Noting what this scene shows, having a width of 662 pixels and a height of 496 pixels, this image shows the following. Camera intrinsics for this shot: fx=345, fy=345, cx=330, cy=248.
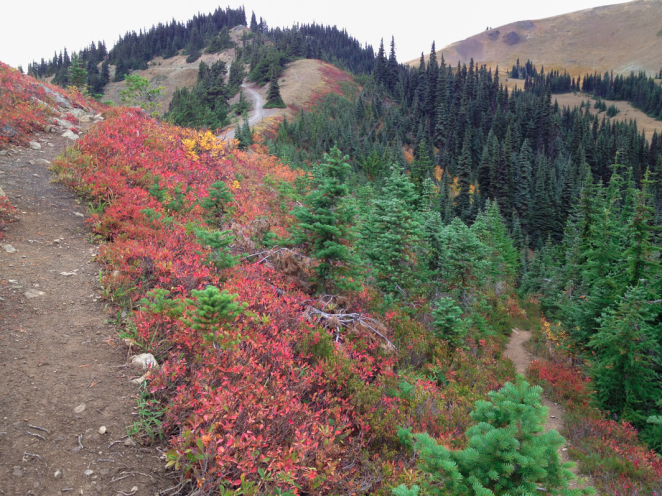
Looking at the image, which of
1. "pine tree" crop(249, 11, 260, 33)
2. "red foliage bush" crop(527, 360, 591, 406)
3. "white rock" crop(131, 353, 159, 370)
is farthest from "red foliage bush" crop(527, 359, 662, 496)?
"pine tree" crop(249, 11, 260, 33)

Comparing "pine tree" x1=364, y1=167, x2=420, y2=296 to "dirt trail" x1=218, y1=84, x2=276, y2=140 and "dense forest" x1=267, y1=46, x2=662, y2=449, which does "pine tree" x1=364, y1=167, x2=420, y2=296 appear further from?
"dirt trail" x1=218, y1=84, x2=276, y2=140

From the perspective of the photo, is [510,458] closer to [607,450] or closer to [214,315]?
[214,315]

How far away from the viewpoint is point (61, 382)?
4.56 m

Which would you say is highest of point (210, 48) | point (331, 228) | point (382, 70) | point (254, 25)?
point (254, 25)

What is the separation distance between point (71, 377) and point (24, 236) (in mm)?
5044

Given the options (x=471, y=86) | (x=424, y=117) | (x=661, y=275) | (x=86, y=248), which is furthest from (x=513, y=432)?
(x=471, y=86)

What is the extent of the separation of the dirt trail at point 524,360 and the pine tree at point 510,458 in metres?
7.10

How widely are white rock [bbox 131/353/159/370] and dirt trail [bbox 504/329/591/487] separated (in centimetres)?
962

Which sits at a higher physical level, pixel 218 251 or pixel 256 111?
pixel 256 111

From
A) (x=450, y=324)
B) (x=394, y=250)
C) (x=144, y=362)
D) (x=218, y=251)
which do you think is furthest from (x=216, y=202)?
(x=450, y=324)

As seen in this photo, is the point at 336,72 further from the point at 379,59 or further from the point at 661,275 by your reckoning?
the point at 661,275

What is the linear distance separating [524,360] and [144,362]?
21426 mm

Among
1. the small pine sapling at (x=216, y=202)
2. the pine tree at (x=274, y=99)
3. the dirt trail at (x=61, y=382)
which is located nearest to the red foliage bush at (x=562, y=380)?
the small pine sapling at (x=216, y=202)

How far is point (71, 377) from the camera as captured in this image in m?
4.69
